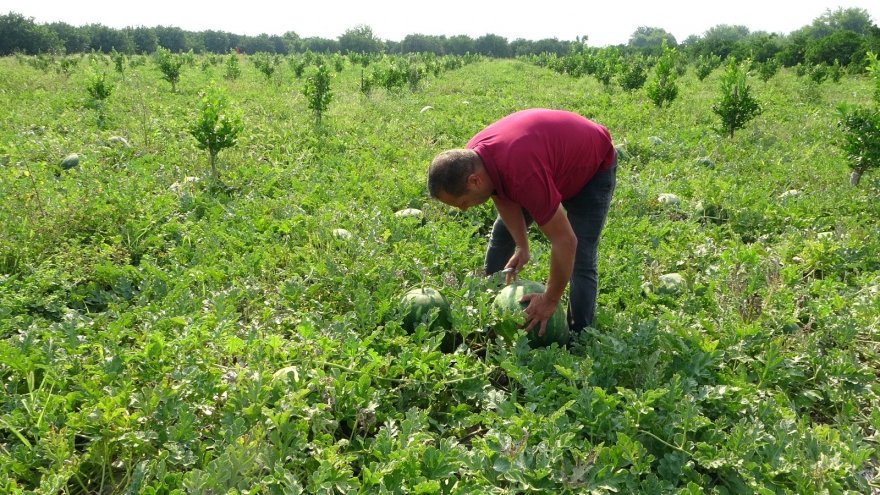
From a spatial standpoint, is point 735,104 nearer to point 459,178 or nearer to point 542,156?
point 542,156

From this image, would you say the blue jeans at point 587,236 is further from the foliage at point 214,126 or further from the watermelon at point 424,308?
the foliage at point 214,126

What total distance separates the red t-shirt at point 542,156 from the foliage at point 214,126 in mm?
5082

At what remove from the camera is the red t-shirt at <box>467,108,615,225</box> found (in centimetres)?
291

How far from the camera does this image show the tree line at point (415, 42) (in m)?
33.4

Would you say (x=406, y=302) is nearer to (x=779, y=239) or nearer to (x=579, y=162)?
(x=579, y=162)

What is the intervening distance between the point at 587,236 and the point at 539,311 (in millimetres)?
705

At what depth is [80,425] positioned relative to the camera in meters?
2.58

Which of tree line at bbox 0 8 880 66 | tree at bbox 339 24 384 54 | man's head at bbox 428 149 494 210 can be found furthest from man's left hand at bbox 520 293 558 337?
tree at bbox 339 24 384 54

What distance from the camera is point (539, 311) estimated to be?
3.27 metres

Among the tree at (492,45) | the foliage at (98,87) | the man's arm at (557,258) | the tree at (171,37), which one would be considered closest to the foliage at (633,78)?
the foliage at (98,87)

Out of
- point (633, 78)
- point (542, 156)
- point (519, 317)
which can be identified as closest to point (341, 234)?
point (519, 317)

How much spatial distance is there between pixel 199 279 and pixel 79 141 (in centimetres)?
609

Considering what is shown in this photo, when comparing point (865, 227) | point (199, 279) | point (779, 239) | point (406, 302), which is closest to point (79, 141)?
point (199, 279)

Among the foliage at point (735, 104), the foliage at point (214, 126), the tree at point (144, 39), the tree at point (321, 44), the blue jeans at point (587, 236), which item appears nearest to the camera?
the blue jeans at point (587, 236)
